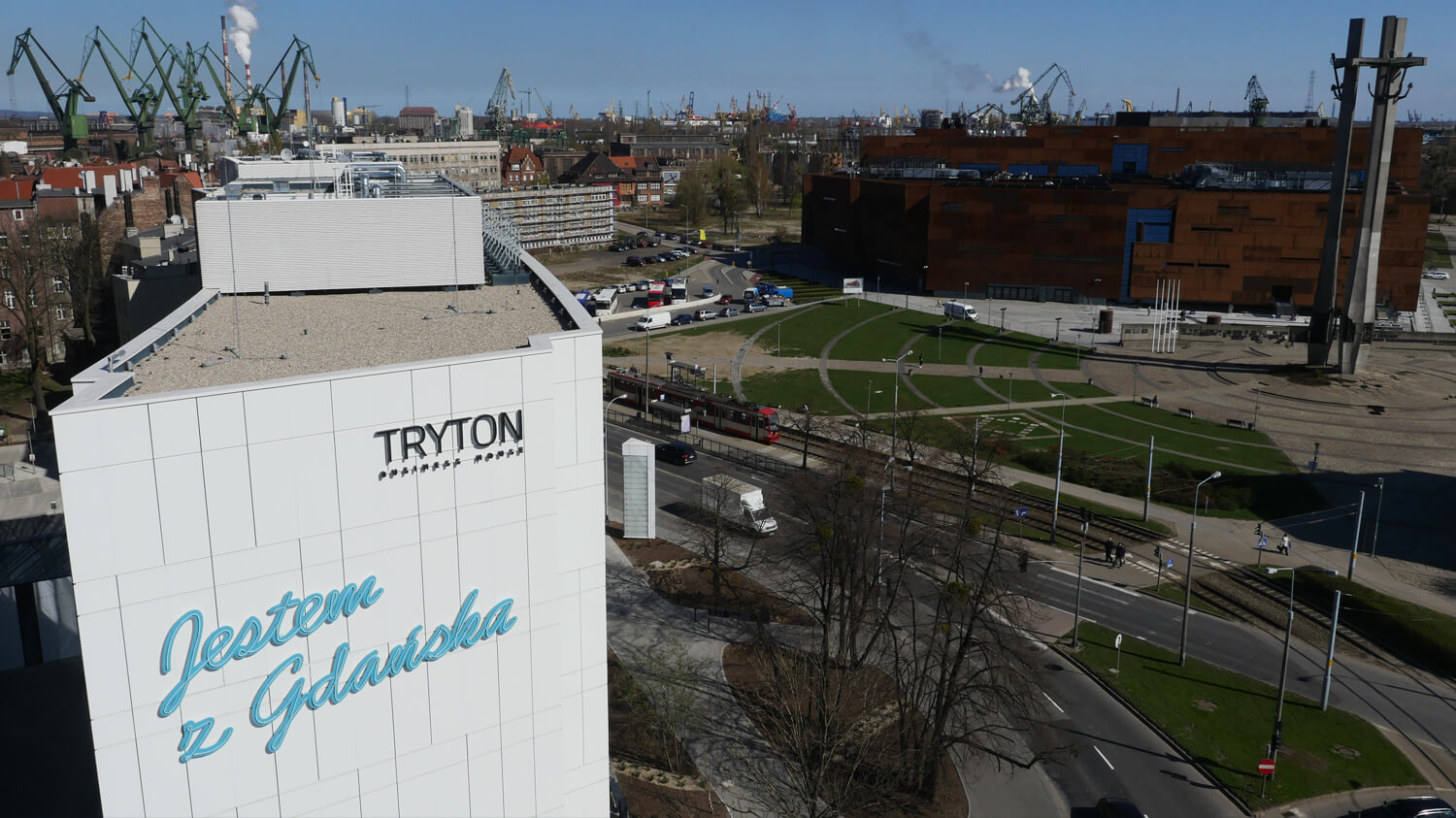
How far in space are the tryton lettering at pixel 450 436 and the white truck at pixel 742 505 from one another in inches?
1247

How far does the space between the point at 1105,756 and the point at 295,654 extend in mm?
27639

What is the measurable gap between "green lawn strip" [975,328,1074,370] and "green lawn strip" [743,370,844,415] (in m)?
15.7

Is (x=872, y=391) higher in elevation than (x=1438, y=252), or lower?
lower

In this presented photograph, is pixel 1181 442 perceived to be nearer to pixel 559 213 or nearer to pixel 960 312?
pixel 960 312

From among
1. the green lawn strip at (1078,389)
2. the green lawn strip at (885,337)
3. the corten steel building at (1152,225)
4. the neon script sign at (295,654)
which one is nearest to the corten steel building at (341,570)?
the neon script sign at (295,654)

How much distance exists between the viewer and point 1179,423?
2761 inches

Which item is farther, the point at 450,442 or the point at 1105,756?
the point at 1105,756

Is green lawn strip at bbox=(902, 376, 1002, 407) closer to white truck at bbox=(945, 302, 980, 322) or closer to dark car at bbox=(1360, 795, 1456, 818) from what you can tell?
white truck at bbox=(945, 302, 980, 322)

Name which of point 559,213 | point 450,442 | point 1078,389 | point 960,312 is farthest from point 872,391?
point 559,213

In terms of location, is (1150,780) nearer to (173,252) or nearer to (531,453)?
(531,453)

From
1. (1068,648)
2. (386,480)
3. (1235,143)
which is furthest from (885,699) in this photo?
(1235,143)

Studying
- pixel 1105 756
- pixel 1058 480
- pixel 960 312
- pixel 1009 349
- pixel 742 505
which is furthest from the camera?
pixel 960 312

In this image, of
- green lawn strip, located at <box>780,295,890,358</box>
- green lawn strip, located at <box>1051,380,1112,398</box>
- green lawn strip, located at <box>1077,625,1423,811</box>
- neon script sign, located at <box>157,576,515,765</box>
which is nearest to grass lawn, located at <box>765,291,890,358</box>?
green lawn strip, located at <box>780,295,890,358</box>

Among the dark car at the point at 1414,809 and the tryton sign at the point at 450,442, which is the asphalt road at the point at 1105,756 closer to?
the dark car at the point at 1414,809
